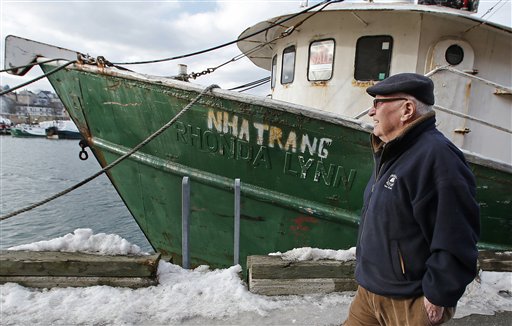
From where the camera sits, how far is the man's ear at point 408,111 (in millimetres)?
1451

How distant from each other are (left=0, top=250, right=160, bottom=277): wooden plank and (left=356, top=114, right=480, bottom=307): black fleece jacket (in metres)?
1.85

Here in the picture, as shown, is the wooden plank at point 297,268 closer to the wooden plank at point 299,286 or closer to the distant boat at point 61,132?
the wooden plank at point 299,286

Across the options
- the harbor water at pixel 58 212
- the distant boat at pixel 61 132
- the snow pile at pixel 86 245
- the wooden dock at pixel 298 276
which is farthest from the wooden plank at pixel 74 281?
the distant boat at pixel 61 132

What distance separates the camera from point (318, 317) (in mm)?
2500

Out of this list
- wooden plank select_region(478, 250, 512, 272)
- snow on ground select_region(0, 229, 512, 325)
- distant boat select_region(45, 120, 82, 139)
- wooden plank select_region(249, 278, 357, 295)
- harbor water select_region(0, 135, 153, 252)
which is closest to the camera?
snow on ground select_region(0, 229, 512, 325)

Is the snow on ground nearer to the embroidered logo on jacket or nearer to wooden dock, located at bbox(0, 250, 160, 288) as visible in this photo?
wooden dock, located at bbox(0, 250, 160, 288)

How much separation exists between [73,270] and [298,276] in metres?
1.79

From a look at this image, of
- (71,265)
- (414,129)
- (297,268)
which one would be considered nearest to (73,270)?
(71,265)

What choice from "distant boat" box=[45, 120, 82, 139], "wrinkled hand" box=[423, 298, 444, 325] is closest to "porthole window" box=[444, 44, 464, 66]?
"wrinkled hand" box=[423, 298, 444, 325]

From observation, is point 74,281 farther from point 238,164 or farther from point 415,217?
point 415,217

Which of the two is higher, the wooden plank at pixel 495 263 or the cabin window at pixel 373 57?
the cabin window at pixel 373 57

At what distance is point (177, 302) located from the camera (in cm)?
256

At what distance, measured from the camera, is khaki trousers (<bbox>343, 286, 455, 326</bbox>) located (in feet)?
4.62

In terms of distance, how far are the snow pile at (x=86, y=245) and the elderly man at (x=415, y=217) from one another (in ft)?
6.78
